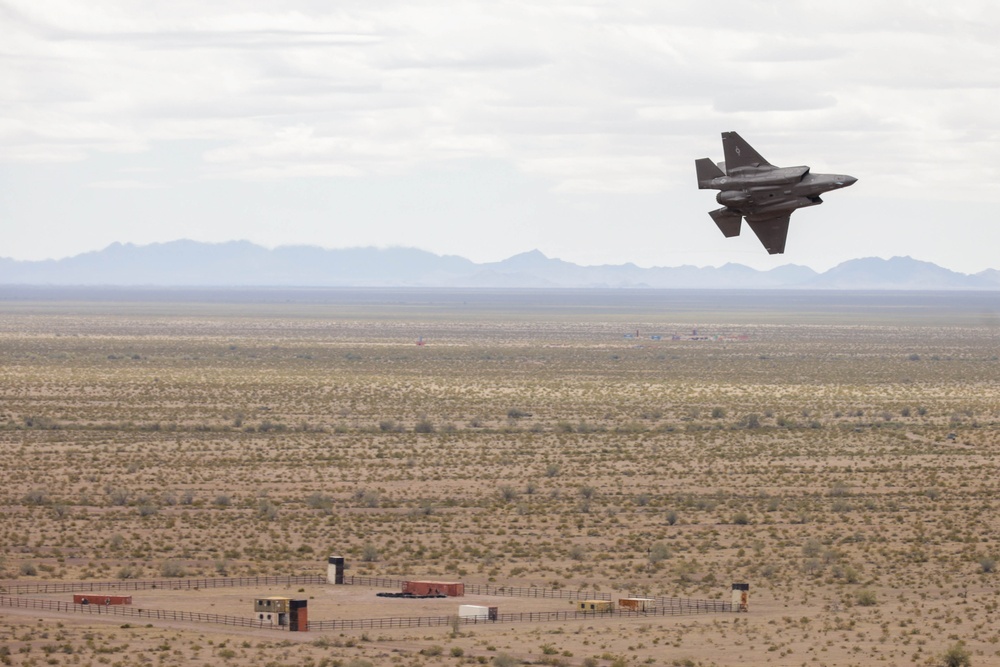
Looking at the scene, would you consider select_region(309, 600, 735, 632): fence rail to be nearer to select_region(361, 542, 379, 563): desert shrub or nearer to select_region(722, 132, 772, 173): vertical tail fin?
select_region(361, 542, 379, 563): desert shrub

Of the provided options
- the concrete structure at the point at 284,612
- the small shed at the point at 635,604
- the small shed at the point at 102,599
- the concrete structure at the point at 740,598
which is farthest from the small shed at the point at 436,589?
the small shed at the point at 102,599

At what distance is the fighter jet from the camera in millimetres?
28656

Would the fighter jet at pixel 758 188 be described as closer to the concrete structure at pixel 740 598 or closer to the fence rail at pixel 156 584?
the concrete structure at pixel 740 598

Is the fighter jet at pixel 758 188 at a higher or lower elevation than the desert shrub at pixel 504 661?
higher

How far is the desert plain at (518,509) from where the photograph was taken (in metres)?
37.1

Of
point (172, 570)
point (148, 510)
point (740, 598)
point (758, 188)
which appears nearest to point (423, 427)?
point (148, 510)

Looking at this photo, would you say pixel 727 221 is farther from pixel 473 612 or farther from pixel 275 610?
pixel 275 610

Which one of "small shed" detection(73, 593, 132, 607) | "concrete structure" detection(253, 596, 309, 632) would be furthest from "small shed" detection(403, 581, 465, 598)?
"small shed" detection(73, 593, 132, 607)

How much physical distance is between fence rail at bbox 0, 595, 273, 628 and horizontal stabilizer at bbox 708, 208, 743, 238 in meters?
16.0

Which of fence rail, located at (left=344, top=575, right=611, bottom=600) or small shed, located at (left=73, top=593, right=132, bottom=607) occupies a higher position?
small shed, located at (left=73, top=593, right=132, bottom=607)

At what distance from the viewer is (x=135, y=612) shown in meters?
39.2

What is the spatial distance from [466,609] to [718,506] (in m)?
20.8

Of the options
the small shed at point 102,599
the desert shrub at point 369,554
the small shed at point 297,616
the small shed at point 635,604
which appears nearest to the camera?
the small shed at point 297,616

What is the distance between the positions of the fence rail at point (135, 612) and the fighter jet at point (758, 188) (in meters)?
16.5
